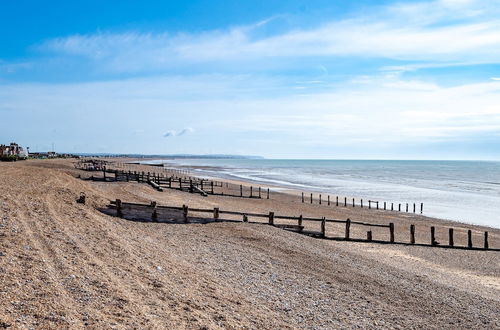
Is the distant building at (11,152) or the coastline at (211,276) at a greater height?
the distant building at (11,152)

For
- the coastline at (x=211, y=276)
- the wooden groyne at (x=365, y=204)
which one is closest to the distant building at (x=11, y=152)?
the wooden groyne at (x=365, y=204)

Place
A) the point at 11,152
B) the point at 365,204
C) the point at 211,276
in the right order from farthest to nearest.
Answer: the point at 11,152, the point at 365,204, the point at 211,276

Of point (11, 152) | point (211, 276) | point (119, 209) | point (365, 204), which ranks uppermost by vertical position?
point (11, 152)

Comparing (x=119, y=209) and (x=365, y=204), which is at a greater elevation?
(x=119, y=209)

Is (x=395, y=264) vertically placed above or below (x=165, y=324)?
below

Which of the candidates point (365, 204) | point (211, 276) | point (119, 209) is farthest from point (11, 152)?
point (211, 276)

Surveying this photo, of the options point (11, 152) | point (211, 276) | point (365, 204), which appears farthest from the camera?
point (11, 152)

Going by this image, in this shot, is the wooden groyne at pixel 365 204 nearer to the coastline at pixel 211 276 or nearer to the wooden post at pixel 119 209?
the coastline at pixel 211 276

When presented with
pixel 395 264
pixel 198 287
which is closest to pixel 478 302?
pixel 395 264

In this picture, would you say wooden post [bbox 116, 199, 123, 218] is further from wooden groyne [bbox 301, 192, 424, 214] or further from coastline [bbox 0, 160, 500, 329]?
wooden groyne [bbox 301, 192, 424, 214]

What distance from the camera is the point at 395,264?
18266mm

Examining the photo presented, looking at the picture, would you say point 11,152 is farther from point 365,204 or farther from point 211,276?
point 211,276

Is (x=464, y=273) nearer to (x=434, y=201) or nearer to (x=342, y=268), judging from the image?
(x=342, y=268)

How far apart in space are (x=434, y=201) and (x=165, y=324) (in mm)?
50757
